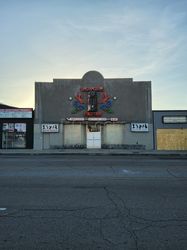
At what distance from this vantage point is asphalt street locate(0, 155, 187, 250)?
17.2 feet

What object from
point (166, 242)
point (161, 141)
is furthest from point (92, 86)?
point (166, 242)

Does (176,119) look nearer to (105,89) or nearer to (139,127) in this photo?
(139,127)

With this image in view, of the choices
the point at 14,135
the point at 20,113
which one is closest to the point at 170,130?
the point at 20,113

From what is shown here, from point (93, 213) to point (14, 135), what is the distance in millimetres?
31436

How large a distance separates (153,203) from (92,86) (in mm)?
29658

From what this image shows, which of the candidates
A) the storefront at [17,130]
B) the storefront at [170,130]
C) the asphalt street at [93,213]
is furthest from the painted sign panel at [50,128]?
the asphalt street at [93,213]

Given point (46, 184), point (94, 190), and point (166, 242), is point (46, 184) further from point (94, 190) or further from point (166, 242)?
point (166, 242)

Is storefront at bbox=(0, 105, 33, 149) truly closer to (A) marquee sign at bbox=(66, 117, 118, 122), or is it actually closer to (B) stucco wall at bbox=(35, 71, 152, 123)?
(B) stucco wall at bbox=(35, 71, 152, 123)

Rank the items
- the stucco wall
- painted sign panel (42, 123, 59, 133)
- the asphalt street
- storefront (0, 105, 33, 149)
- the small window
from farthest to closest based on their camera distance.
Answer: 1. the small window
2. storefront (0, 105, 33, 149)
3. the stucco wall
4. painted sign panel (42, 123, 59, 133)
5. the asphalt street

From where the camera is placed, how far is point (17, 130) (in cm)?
3712

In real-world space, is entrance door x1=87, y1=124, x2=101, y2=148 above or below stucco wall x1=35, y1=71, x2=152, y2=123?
below

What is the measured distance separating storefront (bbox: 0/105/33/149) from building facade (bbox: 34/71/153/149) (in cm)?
97

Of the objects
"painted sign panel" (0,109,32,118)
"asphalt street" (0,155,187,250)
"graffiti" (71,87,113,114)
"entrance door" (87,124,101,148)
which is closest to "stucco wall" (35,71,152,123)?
"graffiti" (71,87,113,114)

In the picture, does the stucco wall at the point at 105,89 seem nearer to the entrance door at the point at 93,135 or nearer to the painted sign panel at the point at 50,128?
the painted sign panel at the point at 50,128
